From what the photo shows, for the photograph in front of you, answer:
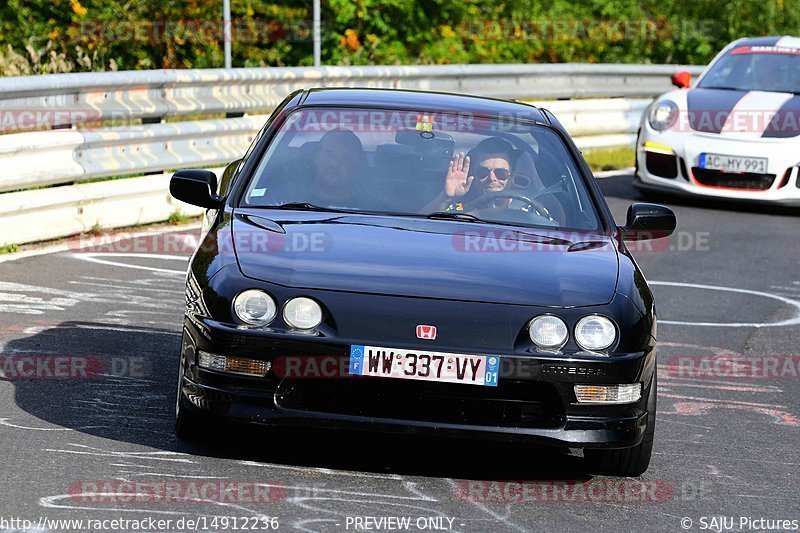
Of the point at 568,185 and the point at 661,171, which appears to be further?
the point at 661,171

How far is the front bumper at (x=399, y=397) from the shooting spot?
16.2 feet

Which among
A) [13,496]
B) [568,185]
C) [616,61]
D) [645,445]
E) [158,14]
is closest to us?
[13,496]

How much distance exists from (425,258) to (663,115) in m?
9.22

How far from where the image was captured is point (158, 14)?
67.5ft

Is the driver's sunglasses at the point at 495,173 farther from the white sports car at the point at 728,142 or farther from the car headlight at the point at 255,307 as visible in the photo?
the white sports car at the point at 728,142

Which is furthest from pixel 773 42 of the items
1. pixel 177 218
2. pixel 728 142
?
pixel 177 218

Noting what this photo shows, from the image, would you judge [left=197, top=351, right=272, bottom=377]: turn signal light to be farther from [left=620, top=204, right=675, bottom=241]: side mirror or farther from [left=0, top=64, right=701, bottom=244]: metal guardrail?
[left=0, top=64, right=701, bottom=244]: metal guardrail

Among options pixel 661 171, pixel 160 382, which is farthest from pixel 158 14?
pixel 160 382

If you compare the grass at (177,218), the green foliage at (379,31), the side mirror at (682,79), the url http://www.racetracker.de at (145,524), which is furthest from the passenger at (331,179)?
the green foliage at (379,31)

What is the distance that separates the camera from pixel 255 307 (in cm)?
500

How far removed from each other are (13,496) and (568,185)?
9.02 feet

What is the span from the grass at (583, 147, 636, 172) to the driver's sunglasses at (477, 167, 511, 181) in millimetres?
10082

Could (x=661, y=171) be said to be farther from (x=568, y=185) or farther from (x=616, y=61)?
(x=616, y=61)

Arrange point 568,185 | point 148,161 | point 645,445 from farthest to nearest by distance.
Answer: point 148,161 < point 568,185 < point 645,445
